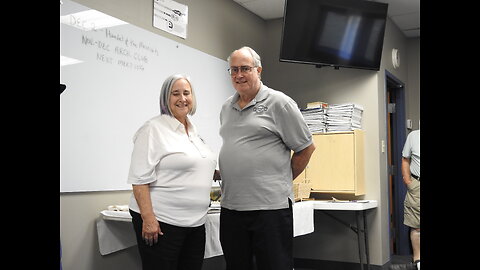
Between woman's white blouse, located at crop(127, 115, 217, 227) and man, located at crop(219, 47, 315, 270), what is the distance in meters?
0.15

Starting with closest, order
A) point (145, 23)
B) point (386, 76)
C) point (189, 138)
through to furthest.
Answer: point (189, 138), point (145, 23), point (386, 76)

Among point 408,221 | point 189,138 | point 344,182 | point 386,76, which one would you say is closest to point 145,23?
point 189,138

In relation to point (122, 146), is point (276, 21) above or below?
above

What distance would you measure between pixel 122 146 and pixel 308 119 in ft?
6.05

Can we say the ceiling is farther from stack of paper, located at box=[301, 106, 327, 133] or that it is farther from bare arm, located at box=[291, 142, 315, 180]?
bare arm, located at box=[291, 142, 315, 180]

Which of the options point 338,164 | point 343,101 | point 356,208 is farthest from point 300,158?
point 343,101

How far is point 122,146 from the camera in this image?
116 inches

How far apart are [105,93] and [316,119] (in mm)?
1989

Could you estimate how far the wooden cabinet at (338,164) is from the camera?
403 centimetres

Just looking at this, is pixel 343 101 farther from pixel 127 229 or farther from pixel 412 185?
pixel 127 229

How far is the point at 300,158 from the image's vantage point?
80.9 inches

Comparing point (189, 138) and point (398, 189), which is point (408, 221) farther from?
point (189, 138)

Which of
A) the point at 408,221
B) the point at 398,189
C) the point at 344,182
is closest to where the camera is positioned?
the point at 344,182

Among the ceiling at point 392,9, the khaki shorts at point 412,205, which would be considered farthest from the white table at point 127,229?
the ceiling at point 392,9
